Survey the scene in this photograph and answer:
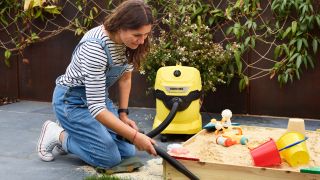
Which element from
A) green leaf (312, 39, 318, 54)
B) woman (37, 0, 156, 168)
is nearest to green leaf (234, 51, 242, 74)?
green leaf (312, 39, 318, 54)

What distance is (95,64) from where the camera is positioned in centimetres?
229

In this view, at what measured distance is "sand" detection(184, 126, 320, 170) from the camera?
2.27 meters

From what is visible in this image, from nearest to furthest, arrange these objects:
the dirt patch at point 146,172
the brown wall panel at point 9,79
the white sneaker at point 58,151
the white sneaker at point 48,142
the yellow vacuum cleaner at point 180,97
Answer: the dirt patch at point 146,172
the white sneaker at point 48,142
the white sneaker at point 58,151
the yellow vacuum cleaner at point 180,97
the brown wall panel at point 9,79

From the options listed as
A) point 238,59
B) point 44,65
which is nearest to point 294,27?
point 238,59

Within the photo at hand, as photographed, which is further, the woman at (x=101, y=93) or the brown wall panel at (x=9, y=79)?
the brown wall panel at (x=9, y=79)

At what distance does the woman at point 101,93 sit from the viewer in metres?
2.16

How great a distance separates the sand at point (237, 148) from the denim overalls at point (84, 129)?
0.43m

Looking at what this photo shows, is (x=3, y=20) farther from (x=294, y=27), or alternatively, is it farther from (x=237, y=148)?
(x=237, y=148)

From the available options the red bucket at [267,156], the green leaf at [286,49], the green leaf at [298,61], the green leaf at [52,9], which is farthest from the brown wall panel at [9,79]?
the red bucket at [267,156]

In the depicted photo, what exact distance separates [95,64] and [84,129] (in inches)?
17.2

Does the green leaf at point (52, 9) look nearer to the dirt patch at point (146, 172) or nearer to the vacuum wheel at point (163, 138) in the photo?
the vacuum wheel at point (163, 138)

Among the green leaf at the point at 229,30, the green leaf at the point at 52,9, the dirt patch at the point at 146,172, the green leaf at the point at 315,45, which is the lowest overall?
the dirt patch at the point at 146,172

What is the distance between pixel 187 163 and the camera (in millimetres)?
2164

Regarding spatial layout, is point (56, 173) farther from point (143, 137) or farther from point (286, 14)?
point (286, 14)
